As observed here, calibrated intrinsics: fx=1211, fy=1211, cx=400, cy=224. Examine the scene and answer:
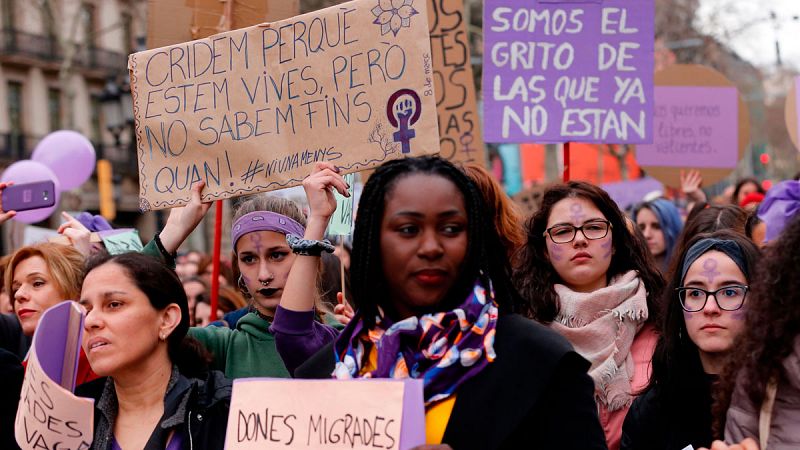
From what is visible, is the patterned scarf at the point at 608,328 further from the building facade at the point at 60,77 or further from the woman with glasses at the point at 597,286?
the building facade at the point at 60,77

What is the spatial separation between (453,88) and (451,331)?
13.2 feet

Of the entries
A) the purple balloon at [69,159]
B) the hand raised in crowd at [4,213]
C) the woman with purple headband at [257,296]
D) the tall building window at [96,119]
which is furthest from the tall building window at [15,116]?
the woman with purple headband at [257,296]

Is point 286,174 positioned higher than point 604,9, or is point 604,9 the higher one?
point 604,9

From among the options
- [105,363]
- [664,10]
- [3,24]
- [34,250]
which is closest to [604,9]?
[34,250]

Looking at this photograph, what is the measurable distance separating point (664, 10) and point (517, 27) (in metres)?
26.4

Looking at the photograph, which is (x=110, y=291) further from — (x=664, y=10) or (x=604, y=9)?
(x=664, y=10)

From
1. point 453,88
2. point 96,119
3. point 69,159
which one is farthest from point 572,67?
point 96,119

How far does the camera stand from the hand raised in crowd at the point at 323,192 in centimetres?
357

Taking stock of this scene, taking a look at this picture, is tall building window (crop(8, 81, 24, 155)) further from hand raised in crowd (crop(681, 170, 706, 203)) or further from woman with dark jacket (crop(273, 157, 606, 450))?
woman with dark jacket (crop(273, 157, 606, 450))

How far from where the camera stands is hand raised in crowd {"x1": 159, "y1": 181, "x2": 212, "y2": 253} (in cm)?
440

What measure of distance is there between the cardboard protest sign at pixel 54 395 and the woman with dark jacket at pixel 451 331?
700 millimetres

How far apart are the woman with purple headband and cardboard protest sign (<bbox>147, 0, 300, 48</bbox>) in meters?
1.07

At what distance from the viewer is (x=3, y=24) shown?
123 ft

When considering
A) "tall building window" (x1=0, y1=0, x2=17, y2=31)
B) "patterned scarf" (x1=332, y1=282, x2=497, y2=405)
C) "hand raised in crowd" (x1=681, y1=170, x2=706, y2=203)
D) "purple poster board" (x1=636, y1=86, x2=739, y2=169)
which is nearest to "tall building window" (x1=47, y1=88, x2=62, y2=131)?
"tall building window" (x1=0, y1=0, x2=17, y2=31)
